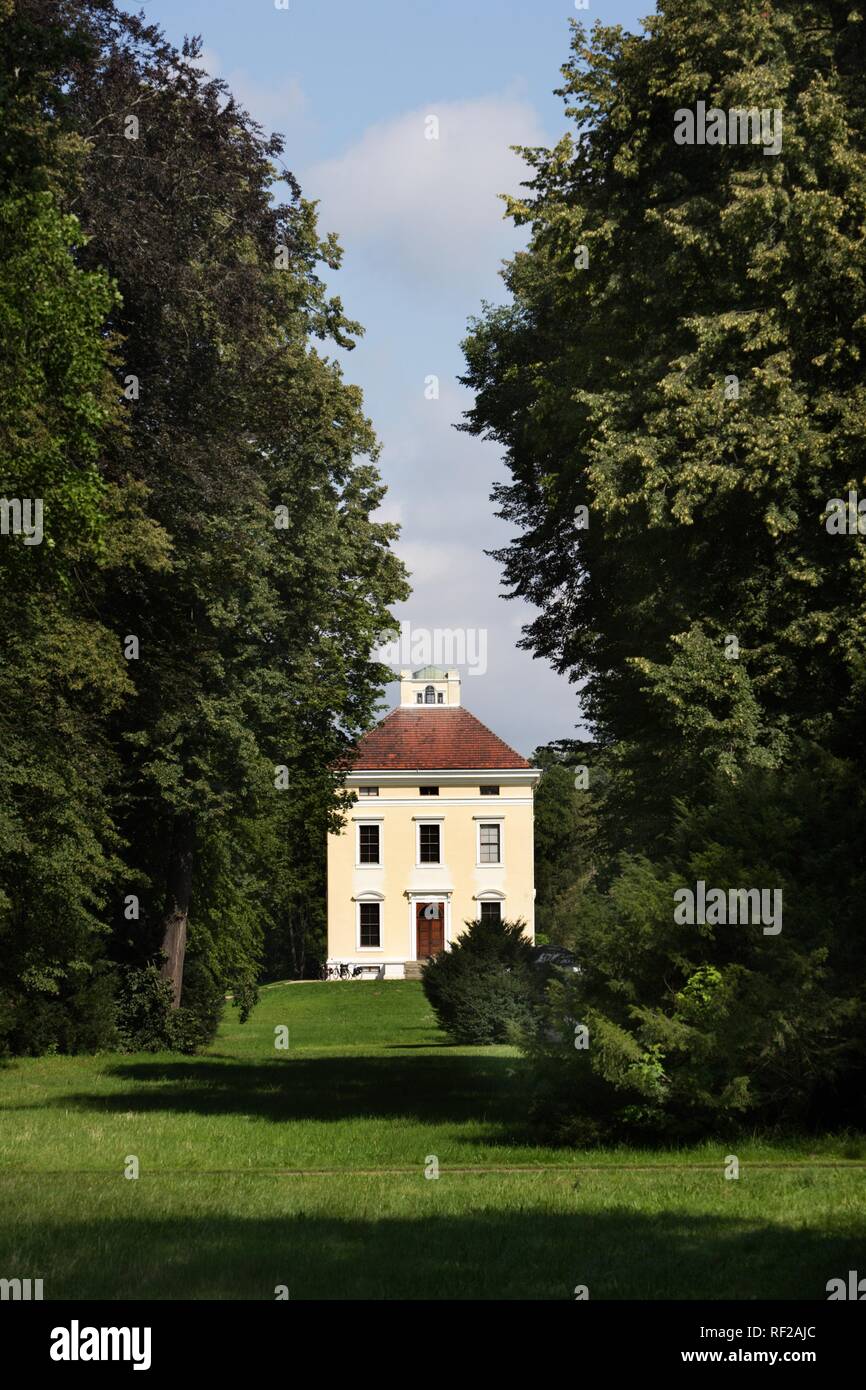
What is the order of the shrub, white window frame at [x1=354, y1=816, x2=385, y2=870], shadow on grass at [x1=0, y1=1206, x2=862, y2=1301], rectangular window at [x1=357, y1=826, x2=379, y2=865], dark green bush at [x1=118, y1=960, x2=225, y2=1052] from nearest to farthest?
1. shadow on grass at [x1=0, y1=1206, x2=862, y2=1301]
2. dark green bush at [x1=118, y1=960, x2=225, y2=1052]
3. the shrub
4. white window frame at [x1=354, y1=816, x2=385, y2=870]
5. rectangular window at [x1=357, y1=826, x2=379, y2=865]

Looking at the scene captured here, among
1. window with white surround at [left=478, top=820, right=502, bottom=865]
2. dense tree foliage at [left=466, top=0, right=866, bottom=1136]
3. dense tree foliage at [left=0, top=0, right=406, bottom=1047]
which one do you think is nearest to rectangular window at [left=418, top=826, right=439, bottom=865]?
window with white surround at [left=478, top=820, right=502, bottom=865]

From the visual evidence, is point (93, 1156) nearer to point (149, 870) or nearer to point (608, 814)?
point (608, 814)

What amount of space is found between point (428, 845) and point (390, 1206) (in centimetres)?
7100

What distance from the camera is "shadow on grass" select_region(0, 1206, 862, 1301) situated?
8.44m

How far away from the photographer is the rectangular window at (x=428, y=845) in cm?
8244

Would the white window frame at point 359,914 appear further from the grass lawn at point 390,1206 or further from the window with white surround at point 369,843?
the grass lawn at point 390,1206

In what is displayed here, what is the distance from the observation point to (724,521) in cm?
1958

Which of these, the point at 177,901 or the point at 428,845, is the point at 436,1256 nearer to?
the point at 177,901

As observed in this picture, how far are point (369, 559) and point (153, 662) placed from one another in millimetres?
7841

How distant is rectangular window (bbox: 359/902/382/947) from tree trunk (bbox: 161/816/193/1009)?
45.6 meters

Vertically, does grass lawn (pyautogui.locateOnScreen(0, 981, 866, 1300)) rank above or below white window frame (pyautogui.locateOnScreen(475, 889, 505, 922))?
below

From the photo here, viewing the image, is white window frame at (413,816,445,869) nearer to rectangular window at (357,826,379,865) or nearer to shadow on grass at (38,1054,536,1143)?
rectangular window at (357,826,379,865)

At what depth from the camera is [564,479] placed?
23.5 meters
